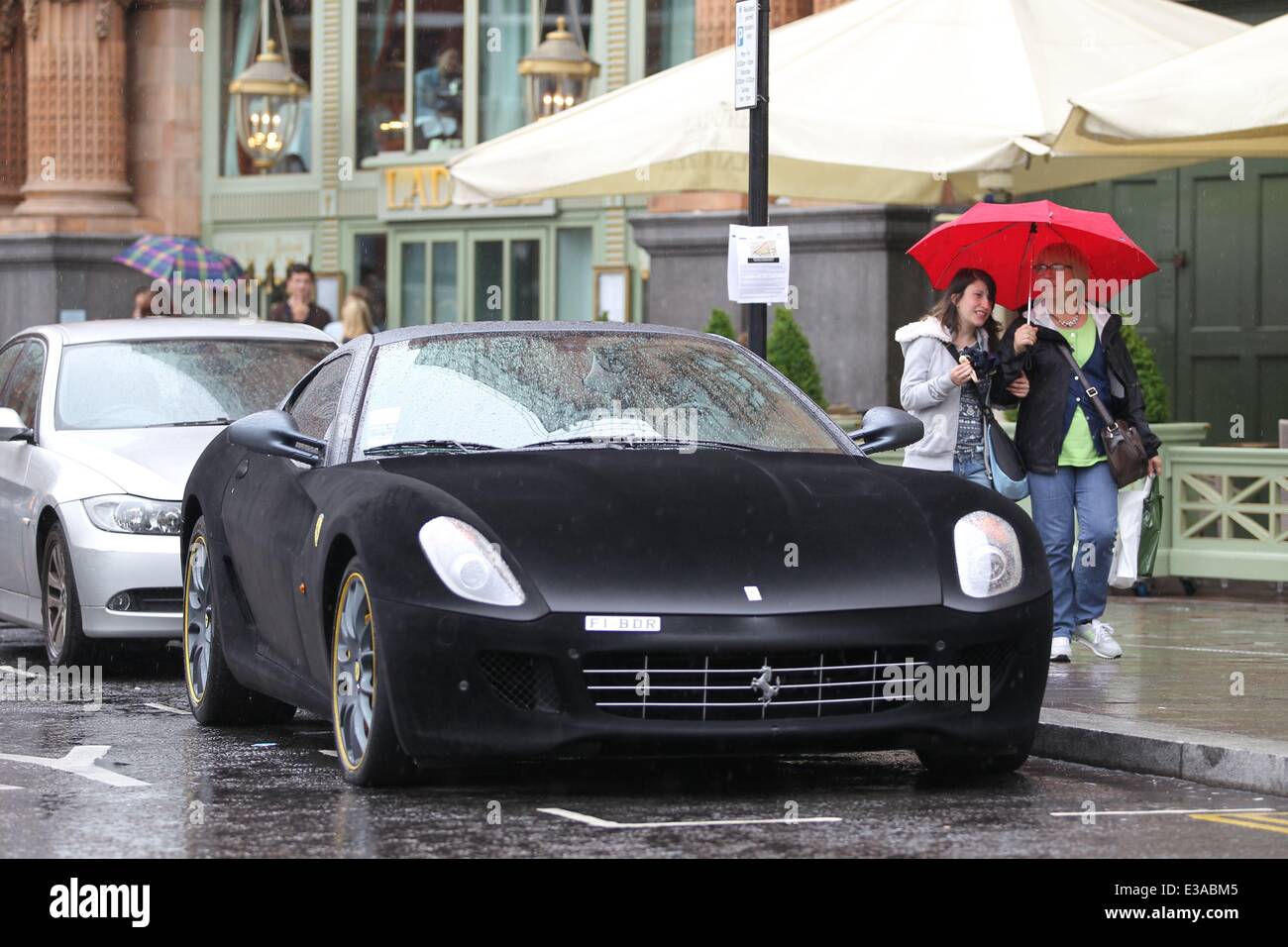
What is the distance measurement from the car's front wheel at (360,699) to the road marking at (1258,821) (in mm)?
2335

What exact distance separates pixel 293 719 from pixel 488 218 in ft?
51.5

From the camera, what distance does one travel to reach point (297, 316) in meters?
17.9

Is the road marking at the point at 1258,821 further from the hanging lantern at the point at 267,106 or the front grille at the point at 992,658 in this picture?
the hanging lantern at the point at 267,106

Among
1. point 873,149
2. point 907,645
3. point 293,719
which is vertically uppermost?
point 873,149

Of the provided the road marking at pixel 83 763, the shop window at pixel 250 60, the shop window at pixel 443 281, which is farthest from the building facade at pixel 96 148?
the road marking at pixel 83 763

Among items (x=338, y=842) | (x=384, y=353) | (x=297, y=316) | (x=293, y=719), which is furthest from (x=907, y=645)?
(x=297, y=316)

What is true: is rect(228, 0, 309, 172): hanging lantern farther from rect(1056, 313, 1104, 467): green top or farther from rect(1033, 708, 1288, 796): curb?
rect(1033, 708, 1288, 796): curb

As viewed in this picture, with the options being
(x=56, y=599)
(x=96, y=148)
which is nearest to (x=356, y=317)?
(x=56, y=599)

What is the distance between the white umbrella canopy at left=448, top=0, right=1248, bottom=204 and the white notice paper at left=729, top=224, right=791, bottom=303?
635mm

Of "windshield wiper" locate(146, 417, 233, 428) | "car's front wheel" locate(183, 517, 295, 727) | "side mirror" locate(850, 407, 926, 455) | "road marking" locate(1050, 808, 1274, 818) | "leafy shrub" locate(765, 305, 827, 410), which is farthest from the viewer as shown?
"leafy shrub" locate(765, 305, 827, 410)

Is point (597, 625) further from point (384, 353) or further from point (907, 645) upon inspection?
point (384, 353)

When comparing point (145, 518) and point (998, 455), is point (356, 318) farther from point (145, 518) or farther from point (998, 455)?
point (998, 455)

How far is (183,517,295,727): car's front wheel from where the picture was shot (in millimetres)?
9617

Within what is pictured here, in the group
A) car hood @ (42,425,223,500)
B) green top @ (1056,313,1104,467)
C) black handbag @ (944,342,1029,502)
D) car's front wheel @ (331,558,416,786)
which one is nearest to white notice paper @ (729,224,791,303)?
black handbag @ (944,342,1029,502)
